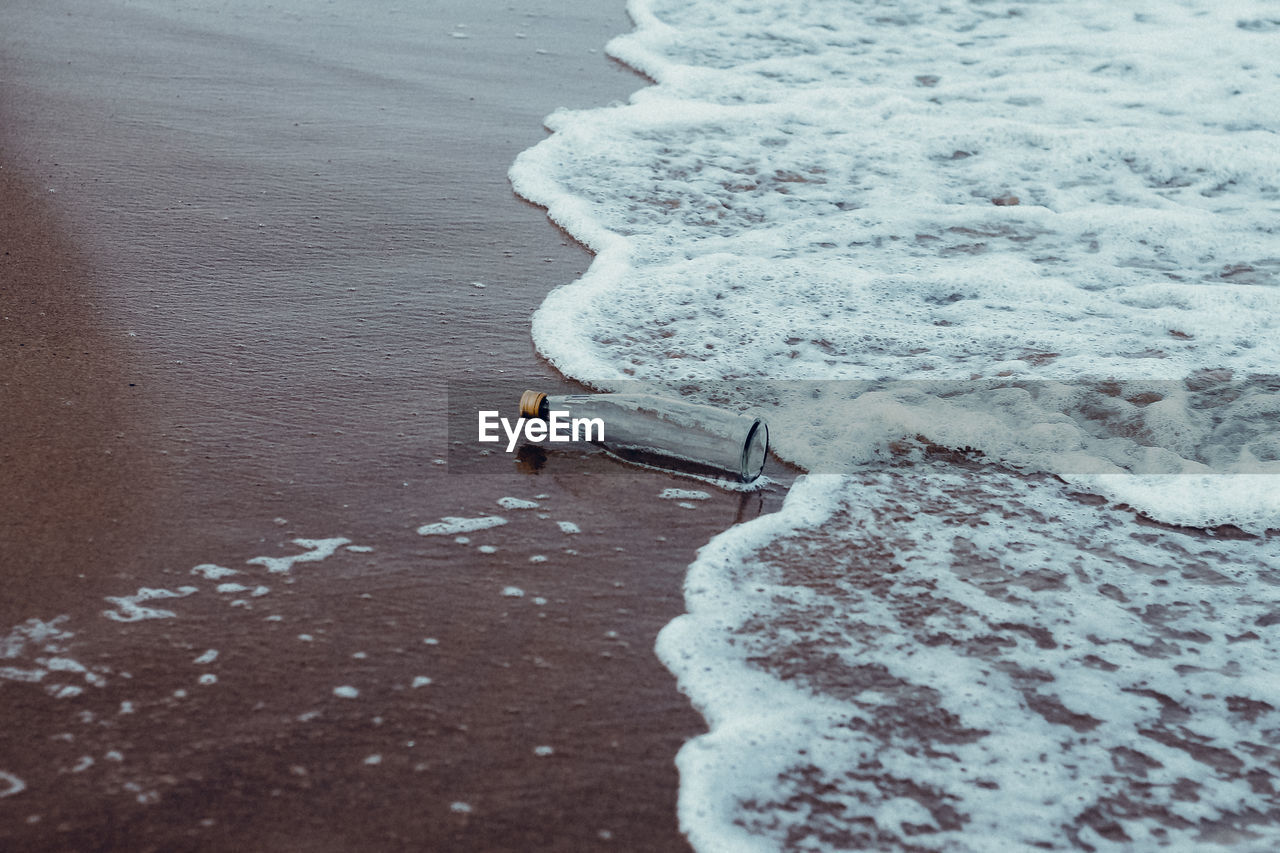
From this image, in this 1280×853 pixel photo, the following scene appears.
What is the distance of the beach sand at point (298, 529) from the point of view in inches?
55.4

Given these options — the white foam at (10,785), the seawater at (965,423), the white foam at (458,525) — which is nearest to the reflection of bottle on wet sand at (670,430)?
the seawater at (965,423)

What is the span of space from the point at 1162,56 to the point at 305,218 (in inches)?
193

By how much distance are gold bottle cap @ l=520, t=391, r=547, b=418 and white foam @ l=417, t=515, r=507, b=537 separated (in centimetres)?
26

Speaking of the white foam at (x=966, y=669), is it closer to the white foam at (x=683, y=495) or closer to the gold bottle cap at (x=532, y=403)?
the white foam at (x=683, y=495)

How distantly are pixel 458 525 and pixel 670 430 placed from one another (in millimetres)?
572

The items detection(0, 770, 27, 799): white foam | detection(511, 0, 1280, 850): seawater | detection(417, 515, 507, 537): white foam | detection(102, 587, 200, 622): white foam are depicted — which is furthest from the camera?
detection(417, 515, 507, 537): white foam

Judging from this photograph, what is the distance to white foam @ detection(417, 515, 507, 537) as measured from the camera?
1.96 m

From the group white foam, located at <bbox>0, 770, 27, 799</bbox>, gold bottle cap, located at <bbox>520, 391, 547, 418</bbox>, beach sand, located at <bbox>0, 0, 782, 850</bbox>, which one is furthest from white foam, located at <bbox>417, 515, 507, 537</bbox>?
white foam, located at <bbox>0, 770, 27, 799</bbox>

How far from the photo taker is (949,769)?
1507 mm

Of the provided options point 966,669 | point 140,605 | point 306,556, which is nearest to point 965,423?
point 966,669

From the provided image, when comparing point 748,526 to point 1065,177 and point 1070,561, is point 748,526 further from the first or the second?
point 1065,177

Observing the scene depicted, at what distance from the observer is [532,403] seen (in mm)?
2180
